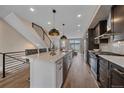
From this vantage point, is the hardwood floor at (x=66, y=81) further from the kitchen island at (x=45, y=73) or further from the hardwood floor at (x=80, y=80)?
the kitchen island at (x=45, y=73)

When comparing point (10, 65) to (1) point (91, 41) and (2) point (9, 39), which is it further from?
(1) point (91, 41)

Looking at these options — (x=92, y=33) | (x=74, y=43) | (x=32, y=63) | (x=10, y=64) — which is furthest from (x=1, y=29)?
(x=74, y=43)

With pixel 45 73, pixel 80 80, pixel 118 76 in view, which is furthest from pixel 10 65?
pixel 118 76

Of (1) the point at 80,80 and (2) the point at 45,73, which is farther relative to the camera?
(1) the point at 80,80

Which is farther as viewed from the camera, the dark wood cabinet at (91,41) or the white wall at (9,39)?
the dark wood cabinet at (91,41)

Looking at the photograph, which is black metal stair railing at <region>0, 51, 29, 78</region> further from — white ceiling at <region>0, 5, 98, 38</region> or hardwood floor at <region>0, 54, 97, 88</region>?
white ceiling at <region>0, 5, 98, 38</region>

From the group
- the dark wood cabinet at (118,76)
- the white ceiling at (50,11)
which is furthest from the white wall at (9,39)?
the dark wood cabinet at (118,76)

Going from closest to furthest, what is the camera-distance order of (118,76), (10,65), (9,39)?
(118,76) → (10,65) → (9,39)

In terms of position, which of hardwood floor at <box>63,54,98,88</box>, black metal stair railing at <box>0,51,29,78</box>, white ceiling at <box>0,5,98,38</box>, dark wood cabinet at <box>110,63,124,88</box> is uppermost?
white ceiling at <box>0,5,98,38</box>

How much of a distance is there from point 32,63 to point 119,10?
2.57 metres

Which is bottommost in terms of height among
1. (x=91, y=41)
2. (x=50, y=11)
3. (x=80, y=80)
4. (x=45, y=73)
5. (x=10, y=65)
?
(x=80, y=80)

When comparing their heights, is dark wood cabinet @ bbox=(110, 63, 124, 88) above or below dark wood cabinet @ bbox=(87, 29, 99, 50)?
below

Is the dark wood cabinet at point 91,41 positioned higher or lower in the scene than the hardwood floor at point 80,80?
higher

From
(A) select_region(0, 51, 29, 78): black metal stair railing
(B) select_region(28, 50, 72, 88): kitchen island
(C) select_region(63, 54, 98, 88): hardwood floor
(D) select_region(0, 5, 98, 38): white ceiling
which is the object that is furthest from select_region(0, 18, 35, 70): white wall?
(B) select_region(28, 50, 72, 88): kitchen island
